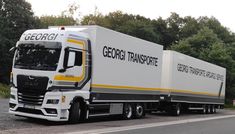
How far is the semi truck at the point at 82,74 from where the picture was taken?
51.8 feet

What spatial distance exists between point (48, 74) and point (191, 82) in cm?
1589

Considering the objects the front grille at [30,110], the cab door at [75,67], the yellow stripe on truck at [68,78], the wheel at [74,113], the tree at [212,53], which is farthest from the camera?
the tree at [212,53]

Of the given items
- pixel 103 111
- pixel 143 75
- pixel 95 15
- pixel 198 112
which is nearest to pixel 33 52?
pixel 103 111

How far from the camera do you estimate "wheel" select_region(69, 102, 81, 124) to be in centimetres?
1644

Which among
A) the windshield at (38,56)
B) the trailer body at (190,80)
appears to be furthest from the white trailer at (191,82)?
the windshield at (38,56)

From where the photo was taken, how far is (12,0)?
61719 millimetres

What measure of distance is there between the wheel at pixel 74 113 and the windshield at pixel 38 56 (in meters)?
1.79

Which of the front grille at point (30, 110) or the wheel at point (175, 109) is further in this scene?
the wheel at point (175, 109)

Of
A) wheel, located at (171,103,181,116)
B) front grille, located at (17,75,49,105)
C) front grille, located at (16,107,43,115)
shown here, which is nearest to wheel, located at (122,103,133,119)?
front grille, located at (16,107,43,115)

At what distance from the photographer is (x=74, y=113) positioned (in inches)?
650

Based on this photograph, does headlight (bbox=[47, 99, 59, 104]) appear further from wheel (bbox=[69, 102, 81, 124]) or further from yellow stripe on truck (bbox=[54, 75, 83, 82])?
wheel (bbox=[69, 102, 81, 124])

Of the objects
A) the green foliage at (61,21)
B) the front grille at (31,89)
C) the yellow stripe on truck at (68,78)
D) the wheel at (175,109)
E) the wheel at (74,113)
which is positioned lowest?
the wheel at (175,109)

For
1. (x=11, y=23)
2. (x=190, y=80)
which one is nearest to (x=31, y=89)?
(x=190, y=80)

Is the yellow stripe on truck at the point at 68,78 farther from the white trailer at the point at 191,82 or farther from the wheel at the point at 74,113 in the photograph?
the white trailer at the point at 191,82
